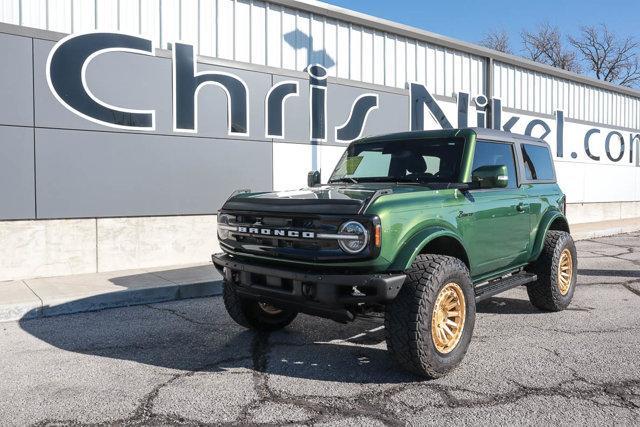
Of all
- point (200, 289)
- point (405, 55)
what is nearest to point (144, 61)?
point (200, 289)

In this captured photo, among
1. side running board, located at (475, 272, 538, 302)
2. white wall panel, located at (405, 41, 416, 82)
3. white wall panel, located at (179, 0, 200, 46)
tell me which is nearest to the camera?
side running board, located at (475, 272, 538, 302)

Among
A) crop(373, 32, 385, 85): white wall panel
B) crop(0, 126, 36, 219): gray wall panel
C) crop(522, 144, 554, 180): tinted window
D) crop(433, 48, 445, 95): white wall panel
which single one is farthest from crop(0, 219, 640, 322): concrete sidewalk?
crop(433, 48, 445, 95): white wall panel

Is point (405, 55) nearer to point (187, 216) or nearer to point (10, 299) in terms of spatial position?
point (187, 216)

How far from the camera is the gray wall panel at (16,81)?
7.38 m

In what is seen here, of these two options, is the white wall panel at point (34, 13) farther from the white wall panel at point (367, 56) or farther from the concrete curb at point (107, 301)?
the white wall panel at point (367, 56)

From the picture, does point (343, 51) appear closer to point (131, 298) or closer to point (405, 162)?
point (405, 162)

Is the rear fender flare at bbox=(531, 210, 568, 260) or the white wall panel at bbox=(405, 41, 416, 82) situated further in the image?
the white wall panel at bbox=(405, 41, 416, 82)

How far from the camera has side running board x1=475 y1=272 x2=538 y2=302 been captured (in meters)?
4.67

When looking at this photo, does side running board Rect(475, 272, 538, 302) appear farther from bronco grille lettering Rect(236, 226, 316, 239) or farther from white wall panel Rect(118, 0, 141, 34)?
white wall panel Rect(118, 0, 141, 34)

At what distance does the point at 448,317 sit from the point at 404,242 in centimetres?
74

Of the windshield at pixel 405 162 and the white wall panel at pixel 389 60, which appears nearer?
the windshield at pixel 405 162

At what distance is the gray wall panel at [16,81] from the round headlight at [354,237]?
19.4ft

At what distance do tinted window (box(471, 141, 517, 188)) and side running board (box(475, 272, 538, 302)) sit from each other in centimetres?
92

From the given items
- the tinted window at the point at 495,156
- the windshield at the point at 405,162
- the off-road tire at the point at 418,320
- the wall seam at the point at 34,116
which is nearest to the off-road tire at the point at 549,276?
the tinted window at the point at 495,156
